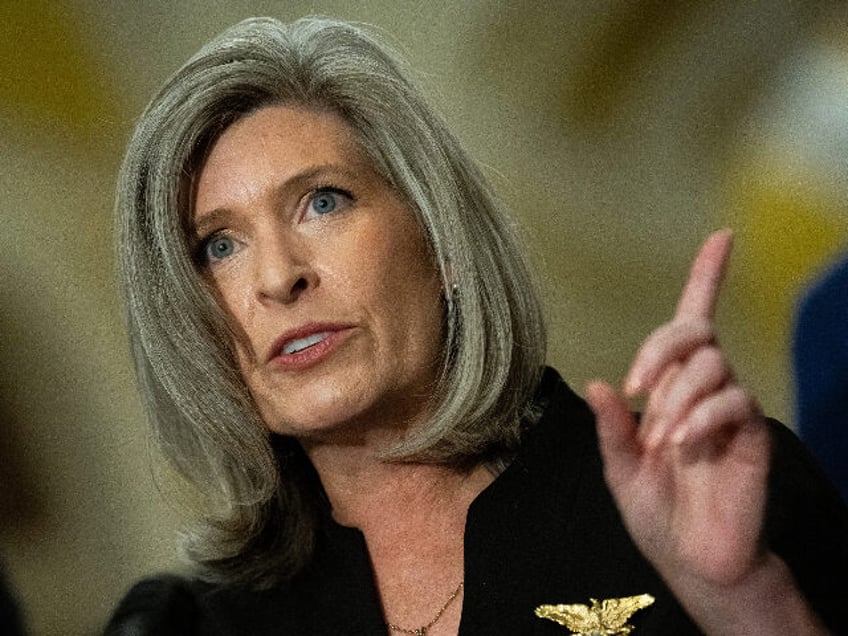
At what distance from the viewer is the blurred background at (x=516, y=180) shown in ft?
3.56

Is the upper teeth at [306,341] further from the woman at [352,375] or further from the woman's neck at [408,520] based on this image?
the woman's neck at [408,520]

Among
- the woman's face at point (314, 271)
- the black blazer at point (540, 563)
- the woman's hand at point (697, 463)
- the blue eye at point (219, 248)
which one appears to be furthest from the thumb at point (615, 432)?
the blue eye at point (219, 248)

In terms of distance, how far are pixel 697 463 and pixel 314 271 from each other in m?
0.38

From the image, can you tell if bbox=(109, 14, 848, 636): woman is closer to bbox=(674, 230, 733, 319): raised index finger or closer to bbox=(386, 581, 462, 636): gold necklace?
bbox=(386, 581, 462, 636): gold necklace

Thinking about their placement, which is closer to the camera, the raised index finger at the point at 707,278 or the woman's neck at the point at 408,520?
the raised index finger at the point at 707,278

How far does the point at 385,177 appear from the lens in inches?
45.9

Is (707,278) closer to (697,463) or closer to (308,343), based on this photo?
(697,463)

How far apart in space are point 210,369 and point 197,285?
3.1 inches

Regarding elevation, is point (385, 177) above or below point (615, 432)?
above

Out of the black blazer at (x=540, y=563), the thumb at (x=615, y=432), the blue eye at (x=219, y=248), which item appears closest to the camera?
the thumb at (x=615, y=432)

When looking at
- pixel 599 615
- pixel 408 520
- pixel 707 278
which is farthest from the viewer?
pixel 408 520

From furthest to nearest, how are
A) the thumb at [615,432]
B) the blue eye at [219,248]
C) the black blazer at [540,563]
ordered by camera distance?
the blue eye at [219,248] → the black blazer at [540,563] → the thumb at [615,432]

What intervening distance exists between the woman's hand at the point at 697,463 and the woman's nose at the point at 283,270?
33 cm

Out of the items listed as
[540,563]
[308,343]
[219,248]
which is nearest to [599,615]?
[540,563]
